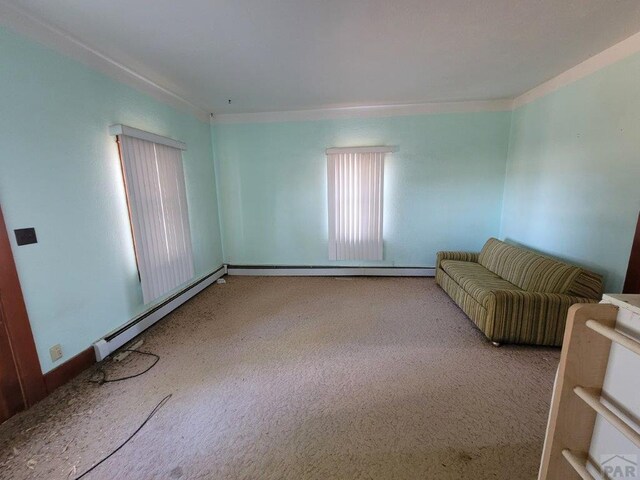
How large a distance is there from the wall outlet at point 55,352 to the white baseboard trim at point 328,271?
101 inches

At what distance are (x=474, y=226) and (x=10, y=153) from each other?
16.0ft

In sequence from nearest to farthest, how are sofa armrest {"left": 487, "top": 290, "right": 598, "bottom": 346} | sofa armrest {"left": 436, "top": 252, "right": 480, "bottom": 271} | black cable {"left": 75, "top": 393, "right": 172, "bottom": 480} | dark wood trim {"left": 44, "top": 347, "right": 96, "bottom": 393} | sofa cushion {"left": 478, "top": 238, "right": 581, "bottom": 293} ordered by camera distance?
black cable {"left": 75, "top": 393, "right": 172, "bottom": 480} → dark wood trim {"left": 44, "top": 347, "right": 96, "bottom": 393} → sofa armrest {"left": 487, "top": 290, "right": 598, "bottom": 346} → sofa cushion {"left": 478, "top": 238, "right": 581, "bottom": 293} → sofa armrest {"left": 436, "top": 252, "right": 480, "bottom": 271}

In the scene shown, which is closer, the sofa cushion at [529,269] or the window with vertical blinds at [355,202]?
the sofa cushion at [529,269]

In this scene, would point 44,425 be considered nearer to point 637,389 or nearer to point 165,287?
point 165,287

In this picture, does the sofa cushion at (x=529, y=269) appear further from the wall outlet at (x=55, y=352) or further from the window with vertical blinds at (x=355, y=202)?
the wall outlet at (x=55, y=352)

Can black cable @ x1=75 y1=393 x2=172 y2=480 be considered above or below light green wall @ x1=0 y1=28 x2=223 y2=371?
below

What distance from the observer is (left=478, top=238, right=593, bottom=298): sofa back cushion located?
228 centimetres

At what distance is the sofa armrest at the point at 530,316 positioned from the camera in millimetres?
2186

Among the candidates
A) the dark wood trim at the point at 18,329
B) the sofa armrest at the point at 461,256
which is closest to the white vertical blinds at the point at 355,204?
the sofa armrest at the point at 461,256

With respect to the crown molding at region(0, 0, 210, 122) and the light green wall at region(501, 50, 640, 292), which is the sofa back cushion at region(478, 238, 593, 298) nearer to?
the light green wall at region(501, 50, 640, 292)

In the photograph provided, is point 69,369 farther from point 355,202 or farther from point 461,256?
point 461,256

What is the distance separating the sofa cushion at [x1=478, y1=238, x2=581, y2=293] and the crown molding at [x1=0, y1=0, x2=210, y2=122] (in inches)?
168

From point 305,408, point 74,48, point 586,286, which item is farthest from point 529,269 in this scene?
point 74,48

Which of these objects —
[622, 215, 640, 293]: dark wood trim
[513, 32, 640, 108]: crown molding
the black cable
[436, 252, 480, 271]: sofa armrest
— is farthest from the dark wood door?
[513, 32, 640, 108]: crown molding
